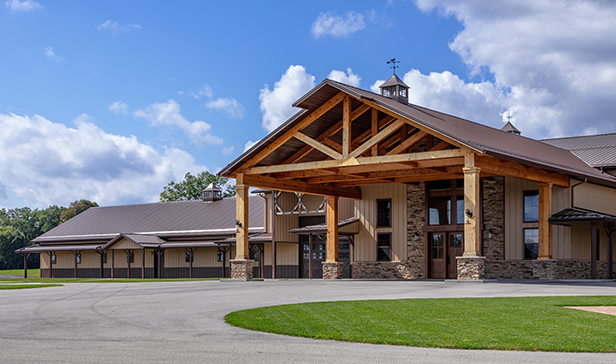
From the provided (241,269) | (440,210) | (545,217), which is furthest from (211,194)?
(545,217)

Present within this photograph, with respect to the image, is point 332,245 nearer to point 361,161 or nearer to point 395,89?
point 395,89

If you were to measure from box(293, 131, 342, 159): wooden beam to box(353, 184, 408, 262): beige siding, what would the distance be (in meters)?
7.16

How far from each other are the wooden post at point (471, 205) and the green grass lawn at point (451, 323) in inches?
A: 284

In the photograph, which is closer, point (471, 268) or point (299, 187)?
point (471, 268)

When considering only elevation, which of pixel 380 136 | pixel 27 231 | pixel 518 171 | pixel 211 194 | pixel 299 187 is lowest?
pixel 27 231

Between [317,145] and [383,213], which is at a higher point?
[317,145]

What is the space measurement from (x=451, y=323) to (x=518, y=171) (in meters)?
14.8

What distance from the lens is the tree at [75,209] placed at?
79.9 meters

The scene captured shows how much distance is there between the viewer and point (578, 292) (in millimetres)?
17562

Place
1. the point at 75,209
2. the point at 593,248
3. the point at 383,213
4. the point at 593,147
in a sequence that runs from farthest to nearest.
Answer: the point at 75,209 < the point at 593,147 < the point at 383,213 < the point at 593,248

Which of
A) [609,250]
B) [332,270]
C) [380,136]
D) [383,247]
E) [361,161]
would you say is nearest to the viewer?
[380,136]

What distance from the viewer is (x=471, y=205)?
22031 mm

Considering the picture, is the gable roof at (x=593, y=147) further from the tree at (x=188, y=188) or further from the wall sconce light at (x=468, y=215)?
the tree at (x=188, y=188)

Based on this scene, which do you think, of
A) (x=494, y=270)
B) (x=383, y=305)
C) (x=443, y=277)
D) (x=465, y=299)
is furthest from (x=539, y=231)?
(x=383, y=305)
